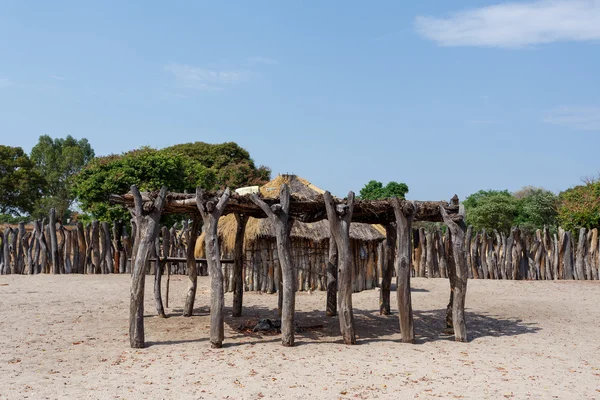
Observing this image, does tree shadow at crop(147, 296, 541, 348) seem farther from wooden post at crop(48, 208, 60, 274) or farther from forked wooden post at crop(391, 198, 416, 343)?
wooden post at crop(48, 208, 60, 274)

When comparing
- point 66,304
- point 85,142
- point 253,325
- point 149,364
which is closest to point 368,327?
point 253,325

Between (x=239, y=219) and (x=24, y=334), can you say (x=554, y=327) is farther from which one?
(x=24, y=334)

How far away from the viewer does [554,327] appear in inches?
448

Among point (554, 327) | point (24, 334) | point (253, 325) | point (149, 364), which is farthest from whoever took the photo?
point (554, 327)

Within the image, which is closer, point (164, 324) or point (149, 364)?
point (149, 364)

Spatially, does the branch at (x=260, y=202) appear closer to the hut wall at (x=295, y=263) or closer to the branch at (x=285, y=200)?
the branch at (x=285, y=200)

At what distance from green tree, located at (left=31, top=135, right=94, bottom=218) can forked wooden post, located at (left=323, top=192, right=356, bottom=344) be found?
125ft

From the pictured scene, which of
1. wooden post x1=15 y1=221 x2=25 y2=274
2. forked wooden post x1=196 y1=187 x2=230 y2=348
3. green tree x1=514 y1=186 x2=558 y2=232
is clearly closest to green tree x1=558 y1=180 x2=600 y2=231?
green tree x1=514 y1=186 x2=558 y2=232

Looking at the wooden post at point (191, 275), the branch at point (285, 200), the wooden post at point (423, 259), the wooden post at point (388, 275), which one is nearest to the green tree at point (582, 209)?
the wooden post at point (423, 259)

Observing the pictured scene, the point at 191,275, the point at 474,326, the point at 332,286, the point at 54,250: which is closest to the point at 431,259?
the point at 332,286

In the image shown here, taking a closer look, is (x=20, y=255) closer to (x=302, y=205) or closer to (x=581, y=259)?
(x=302, y=205)

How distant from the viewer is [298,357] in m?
8.29

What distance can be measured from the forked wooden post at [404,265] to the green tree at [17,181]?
1405 inches

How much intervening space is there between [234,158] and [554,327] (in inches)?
1109
